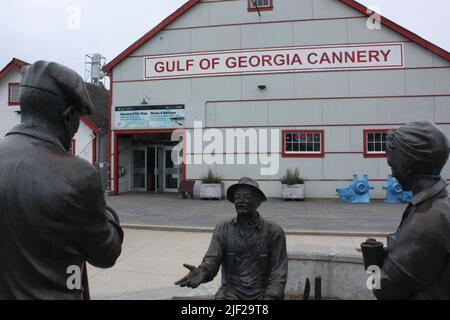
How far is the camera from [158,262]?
6.24 m

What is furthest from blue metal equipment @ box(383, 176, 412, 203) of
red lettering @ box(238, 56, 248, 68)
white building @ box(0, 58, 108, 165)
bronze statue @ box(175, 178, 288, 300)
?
white building @ box(0, 58, 108, 165)

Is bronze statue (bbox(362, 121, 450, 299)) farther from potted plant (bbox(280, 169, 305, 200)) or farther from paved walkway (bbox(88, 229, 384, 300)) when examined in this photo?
potted plant (bbox(280, 169, 305, 200))

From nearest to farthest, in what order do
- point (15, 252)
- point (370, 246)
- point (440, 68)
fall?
point (15, 252) < point (370, 246) < point (440, 68)

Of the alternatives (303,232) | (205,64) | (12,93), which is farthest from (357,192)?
(12,93)

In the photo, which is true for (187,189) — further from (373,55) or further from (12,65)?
(12,65)

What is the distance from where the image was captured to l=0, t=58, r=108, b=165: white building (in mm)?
17609

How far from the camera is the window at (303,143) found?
15086 mm

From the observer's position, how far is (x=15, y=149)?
139cm

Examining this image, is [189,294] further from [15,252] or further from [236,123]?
→ [236,123]

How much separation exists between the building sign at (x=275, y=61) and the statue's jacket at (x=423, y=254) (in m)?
14.2

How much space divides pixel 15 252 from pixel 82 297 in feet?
1.11

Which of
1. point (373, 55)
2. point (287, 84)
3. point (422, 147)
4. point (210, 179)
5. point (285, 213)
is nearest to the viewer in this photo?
point (422, 147)

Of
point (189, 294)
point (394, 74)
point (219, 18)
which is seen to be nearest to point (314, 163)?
point (394, 74)

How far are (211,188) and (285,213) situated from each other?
4333 mm
